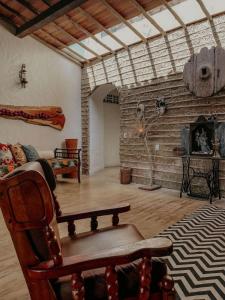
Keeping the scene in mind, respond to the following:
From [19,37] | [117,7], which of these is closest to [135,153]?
[117,7]

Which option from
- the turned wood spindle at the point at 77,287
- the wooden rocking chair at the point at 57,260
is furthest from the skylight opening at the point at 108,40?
the turned wood spindle at the point at 77,287

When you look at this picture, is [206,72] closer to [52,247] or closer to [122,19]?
[122,19]

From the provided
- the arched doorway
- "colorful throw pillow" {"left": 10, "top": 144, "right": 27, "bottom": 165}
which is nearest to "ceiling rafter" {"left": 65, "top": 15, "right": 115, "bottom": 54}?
the arched doorway

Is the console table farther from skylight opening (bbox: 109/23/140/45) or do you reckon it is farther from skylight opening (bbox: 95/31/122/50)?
skylight opening (bbox: 95/31/122/50)

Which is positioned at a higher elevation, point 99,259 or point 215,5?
point 215,5

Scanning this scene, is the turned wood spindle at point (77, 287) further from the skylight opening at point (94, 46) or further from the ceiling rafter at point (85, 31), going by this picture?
the skylight opening at point (94, 46)

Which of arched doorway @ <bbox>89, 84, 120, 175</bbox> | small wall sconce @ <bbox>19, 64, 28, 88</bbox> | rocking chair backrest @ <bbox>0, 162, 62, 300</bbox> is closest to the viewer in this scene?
rocking chair backrest @ <bbox>0, 162, 62, 300</bbox>

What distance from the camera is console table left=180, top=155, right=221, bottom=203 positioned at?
4517mm

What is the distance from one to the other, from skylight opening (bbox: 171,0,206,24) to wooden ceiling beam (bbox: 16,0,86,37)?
1.76 meters

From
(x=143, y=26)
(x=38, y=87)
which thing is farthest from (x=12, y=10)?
(x=143, y=26)

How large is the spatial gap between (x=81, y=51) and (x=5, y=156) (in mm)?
3429

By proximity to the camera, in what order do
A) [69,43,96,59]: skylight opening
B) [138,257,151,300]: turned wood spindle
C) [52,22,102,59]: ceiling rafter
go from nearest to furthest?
[138,257,151,300]: turned wood spindle, [52,22,102,59]: ceiling rafter, [69,43,96,59]: skylight opening

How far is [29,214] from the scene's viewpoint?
41.4 inches

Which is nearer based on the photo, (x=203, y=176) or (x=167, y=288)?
(x=167, y=288)
